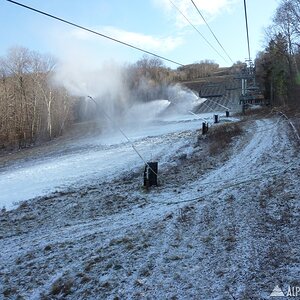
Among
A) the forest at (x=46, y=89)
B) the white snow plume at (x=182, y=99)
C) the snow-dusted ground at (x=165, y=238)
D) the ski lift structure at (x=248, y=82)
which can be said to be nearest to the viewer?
the snow-dusted ground at (x=165, y=238)

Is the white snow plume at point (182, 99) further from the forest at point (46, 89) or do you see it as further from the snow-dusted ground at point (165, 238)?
the snow-dusted ground at point (165, 238)

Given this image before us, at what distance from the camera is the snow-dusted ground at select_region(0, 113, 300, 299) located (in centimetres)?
650

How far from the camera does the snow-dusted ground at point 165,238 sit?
6500 millimetres

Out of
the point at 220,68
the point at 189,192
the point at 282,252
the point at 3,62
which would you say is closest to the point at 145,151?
the point at 189,192

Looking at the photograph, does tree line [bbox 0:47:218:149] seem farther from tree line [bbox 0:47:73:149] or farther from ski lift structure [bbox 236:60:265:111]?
ski lift structure [bbox 236:60:265:111]

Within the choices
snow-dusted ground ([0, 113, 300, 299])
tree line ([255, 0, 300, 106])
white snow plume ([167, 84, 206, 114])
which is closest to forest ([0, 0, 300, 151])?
tree line ([255, 0, 300, 106])

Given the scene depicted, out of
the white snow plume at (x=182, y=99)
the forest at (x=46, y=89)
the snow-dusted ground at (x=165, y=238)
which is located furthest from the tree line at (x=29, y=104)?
the snow-dusted ground at (x=165, y=238)

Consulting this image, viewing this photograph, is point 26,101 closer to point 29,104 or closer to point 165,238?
point 29,104

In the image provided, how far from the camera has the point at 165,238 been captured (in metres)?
8.72

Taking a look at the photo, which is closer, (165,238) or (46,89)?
(165,238)

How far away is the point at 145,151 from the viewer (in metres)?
26.5

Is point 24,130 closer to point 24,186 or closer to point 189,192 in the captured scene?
point 24,186

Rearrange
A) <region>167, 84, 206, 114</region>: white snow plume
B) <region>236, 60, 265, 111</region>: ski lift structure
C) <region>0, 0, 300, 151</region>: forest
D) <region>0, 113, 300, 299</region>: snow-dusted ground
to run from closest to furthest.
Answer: <region>0, 113, 300, 299</region>: snow-dusted ground < <region>236, 60, 265, 111</region>: ski lift structure < <region>0, 0, 300, 151</region>: forest < <region>167, 84, 206, 114</region>: white snow plume

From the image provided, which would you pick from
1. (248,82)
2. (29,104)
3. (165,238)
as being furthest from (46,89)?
(165,238)
